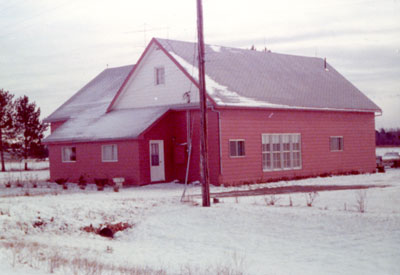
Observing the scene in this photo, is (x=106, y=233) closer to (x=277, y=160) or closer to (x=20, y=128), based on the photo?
(x=277, y=160)

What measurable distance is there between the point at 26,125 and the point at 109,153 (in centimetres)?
2863

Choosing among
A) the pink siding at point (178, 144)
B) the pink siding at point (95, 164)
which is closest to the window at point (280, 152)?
the pink siding at point (178, 144)

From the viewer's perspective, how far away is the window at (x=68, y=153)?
32188mm

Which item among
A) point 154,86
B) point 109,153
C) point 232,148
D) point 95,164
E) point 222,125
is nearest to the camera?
point 222,125

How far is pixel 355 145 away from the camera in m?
34.6

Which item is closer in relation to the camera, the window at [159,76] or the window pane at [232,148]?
the window pane at [232,148]

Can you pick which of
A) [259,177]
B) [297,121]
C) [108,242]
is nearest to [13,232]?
[108,242]

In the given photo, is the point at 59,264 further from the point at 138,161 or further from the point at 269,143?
the point at 269,143

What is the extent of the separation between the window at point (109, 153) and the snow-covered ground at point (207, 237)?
8.34m

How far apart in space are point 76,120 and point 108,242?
2056 cm

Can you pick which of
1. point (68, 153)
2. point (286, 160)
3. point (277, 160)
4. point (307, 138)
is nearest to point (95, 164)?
point (68, 153)

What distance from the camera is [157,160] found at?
28.6 metres

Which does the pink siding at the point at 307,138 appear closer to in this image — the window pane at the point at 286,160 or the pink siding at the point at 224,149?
the pink siding at the point at 224,149

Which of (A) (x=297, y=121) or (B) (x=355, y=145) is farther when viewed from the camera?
(B) (x=355, y=145)
